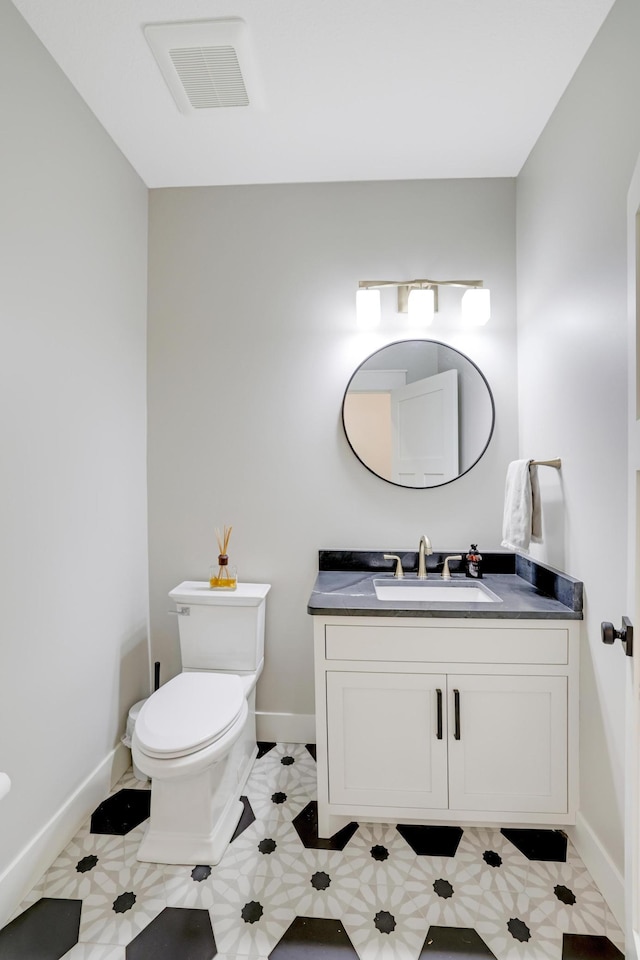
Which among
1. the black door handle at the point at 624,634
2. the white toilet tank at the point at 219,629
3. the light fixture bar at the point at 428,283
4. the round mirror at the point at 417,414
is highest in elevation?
the light fixture bar at the point at 428,283

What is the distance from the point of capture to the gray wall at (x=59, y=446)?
1.41 m

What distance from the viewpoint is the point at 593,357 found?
150 centimetres

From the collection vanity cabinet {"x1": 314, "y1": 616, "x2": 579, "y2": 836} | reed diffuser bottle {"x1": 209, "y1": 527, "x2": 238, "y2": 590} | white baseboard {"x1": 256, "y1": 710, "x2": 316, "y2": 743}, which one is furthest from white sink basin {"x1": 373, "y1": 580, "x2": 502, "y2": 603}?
white baseboard {"x1": 256, "y1": 710, "x2": 316, "y2": 743}

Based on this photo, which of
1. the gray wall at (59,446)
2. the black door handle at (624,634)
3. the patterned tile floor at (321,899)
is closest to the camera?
the black door handle at (624,634)

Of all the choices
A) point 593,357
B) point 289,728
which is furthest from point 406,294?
point 289,728

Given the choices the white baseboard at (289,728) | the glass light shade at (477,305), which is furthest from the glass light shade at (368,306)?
the white baseboard at (289,728)

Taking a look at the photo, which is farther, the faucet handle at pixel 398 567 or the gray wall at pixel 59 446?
the faucet handle at pixel 398 567

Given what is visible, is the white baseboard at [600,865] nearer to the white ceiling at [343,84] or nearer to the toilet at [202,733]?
the toilet at [202,733]

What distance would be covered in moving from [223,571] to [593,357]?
66.4 inches

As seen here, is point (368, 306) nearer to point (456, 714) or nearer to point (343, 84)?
point (343, 84)

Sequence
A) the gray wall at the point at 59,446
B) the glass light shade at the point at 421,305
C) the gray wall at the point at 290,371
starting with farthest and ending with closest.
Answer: the gray wall at the point at 290,371 → the glass light shade at the point at 421,305 → the gray wall at the point at 59,446

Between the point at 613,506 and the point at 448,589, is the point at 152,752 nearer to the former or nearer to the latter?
the point at 448,589

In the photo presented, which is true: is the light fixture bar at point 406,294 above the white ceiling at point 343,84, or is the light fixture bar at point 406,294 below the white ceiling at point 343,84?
below

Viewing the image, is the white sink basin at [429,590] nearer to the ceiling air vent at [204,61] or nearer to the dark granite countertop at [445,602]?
the dark granite countertop at [445,602]
